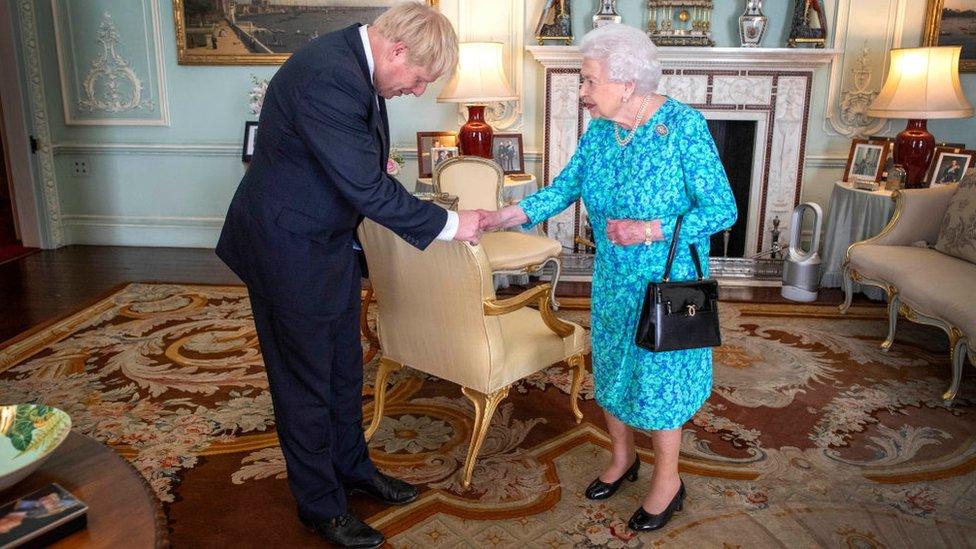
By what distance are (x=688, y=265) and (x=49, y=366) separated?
3023 mm

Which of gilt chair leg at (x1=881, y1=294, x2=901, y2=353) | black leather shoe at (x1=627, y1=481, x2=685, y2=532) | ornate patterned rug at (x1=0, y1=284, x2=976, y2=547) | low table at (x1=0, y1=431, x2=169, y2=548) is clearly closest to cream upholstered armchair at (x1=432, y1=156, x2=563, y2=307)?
ornate patterned rug at (x1=0, y1=284, x2=976, y2=547)

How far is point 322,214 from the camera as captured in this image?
6.49 ft

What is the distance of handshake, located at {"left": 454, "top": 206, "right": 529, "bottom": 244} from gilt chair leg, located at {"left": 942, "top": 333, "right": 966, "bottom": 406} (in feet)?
6.62

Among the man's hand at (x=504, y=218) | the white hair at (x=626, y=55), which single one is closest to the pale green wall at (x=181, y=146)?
the man's hand at (x=504, y=218)

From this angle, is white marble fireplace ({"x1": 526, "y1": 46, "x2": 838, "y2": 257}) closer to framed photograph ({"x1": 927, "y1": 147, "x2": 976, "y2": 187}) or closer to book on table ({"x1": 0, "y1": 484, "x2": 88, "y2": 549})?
framed photograph ({"x1": 927, "y1": 147, "x2": 976, "y2": 187})

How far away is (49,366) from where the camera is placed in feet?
11.8

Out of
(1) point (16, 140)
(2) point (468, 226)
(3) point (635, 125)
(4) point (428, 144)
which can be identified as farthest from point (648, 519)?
(1) point (16, 140)

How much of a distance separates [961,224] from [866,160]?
1.28m

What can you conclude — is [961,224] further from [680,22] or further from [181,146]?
[181,146]

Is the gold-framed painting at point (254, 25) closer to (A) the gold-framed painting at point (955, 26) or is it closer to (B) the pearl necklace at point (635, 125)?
(A) the gold-framed painting at point (955, 26)

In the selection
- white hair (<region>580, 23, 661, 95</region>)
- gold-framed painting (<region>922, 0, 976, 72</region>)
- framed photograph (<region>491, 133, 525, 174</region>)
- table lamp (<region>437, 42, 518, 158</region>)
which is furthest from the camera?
framed photograph (<region>491, 133, 525, 174</region>)

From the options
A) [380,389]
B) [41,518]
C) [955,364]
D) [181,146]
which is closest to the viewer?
[41,518]

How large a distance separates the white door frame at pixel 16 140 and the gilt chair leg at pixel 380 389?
440 centimetres

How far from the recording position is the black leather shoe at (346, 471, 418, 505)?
8.07 ft
